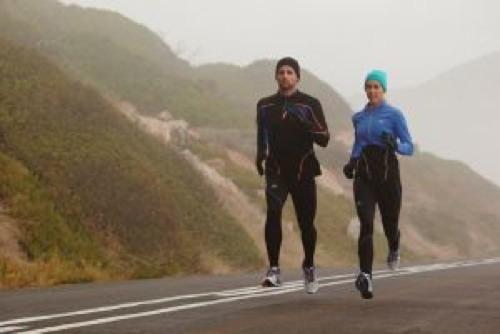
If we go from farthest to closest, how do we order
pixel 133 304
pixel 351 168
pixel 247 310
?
pixel 351 168 → pixel 133 304 → pixel 247 310

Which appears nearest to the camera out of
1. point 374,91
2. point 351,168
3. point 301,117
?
point 301,117

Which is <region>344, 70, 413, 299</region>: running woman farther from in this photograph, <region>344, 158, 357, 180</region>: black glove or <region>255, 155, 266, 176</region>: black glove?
<region>255, 155, 266, 176</region>: black glove

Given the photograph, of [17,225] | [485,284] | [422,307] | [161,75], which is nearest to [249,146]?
[161,75]

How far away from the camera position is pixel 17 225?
1627 cm

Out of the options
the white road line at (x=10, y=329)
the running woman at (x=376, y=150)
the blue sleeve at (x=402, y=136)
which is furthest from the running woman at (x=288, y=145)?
the white road line at (x=10, y=329)

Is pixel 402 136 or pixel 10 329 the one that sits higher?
pixel 402 136

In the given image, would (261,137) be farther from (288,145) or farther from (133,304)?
(133,304)

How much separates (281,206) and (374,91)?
1.49 metres

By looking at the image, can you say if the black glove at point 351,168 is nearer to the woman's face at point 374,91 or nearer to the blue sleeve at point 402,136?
the blue sleeve at point 402,136

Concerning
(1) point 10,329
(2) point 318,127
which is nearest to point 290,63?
(2) point 318,127

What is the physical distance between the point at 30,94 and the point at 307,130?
1778 cm

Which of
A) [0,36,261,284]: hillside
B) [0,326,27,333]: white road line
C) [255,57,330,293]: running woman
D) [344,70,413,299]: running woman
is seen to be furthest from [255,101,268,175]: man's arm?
[0,36,261,284]: hillside

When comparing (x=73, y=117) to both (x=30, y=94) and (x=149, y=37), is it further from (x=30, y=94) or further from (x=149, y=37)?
(x=149, y=37)

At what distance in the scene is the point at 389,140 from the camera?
343 inches
